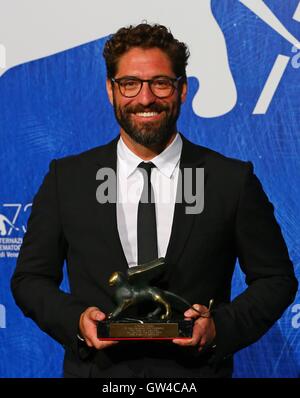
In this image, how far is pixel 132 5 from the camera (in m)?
2.65

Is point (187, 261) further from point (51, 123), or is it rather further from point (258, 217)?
point (51, 123)

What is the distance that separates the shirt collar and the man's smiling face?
6 centimetres

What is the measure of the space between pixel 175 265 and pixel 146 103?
410mm

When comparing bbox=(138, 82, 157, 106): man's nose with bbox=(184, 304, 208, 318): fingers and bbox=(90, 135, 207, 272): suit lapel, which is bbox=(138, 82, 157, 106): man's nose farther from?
bbox=(184, 304, 208, 318): fingers

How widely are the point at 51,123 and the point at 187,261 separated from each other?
40.8 inches

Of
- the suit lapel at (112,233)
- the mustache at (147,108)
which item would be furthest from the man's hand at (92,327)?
the mustache at (147,108)

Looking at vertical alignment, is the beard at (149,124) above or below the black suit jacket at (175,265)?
above

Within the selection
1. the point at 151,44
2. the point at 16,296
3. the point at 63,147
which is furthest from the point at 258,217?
the point at 63,147

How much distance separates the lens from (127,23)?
8.73 feet

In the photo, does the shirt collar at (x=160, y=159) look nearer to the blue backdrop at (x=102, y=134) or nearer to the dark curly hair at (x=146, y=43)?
the dark curly hair at (x=146, y=43)

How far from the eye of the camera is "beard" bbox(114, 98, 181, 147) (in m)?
1.90

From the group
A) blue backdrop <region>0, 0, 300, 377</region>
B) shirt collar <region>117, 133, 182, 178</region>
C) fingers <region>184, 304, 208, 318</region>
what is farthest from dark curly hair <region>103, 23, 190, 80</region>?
blue backdrop <region>0, 0, 300, 377</region>

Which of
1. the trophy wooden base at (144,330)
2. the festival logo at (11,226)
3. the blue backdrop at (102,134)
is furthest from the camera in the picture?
the festival logo at (11,226)

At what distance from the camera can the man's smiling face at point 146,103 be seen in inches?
74.5
